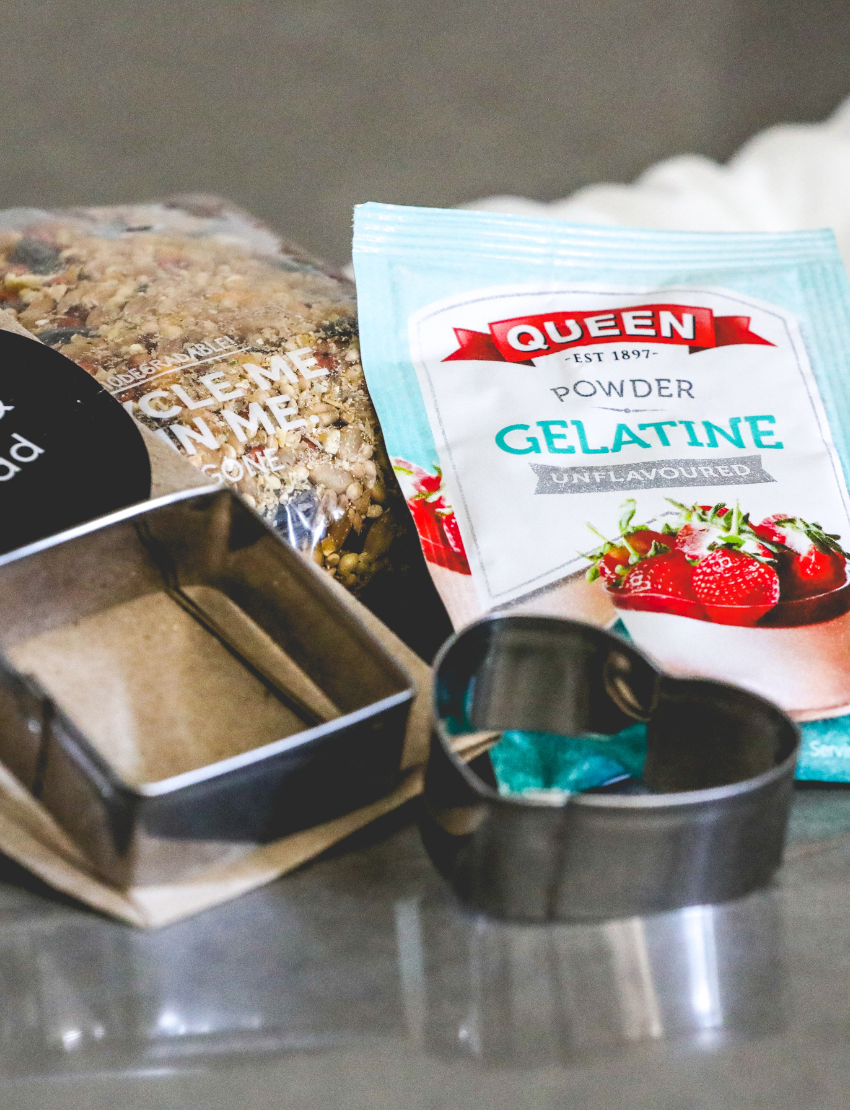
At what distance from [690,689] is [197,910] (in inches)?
6.8

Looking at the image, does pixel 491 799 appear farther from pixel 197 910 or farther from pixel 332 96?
pixel 332 96

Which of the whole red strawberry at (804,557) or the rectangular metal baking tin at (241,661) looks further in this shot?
the whole red strawberry at (804,557)

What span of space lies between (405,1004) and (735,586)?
0.21 m

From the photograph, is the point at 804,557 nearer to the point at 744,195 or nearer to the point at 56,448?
the point at 56,448

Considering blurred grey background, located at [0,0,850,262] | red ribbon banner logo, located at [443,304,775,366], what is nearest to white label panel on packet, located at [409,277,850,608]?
red ribbon banner logo, located at [443,304,775,366]

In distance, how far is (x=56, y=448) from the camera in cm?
48

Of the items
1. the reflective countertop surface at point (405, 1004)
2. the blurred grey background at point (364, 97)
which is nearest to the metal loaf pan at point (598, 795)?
the reflective countertop surface at point (405, 1004)

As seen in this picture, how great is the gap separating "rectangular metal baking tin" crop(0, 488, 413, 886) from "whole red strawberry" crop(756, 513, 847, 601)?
0.63 feet

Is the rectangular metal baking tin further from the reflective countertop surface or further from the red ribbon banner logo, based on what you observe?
the red ribbon banner logo

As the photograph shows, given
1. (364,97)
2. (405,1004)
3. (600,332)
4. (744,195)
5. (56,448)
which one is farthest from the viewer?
(364,97)

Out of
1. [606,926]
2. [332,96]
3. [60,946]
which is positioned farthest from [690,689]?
[332,96]

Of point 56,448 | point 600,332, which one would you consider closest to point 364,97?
point 600,332

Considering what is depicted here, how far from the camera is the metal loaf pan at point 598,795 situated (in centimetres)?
35

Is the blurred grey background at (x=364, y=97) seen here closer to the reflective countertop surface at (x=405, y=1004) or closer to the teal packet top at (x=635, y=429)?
the teal packet top at (x=635, y=429)
